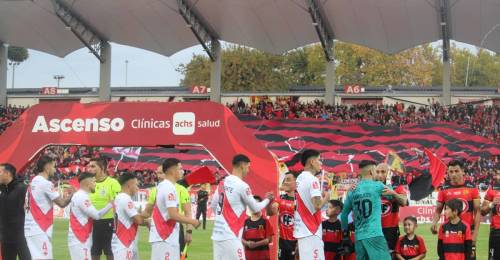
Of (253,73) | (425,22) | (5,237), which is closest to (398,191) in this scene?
(5,237)

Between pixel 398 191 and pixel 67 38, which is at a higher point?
pixel 67 38

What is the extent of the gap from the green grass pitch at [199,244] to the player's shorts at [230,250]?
24.5 ft

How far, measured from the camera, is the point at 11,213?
39.1 ft

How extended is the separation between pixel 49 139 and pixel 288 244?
6.78 meters

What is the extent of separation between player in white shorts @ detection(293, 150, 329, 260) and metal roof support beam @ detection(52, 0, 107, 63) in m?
32.6

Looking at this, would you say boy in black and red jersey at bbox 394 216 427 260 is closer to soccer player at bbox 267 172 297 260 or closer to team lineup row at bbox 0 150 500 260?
team lineup row at bbox 0 150 500 260

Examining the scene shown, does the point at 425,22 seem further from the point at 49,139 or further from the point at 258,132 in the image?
the point at 49,139

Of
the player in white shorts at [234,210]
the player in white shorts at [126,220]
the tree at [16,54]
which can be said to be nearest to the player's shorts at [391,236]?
the player in white shorts at [234,210]

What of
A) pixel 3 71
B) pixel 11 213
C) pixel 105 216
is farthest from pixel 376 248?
pixel 3 71

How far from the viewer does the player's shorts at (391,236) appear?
11.8m

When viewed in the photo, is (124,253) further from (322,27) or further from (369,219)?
(322,27)

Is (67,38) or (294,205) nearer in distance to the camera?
(294,205)

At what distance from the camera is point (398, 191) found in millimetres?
11617

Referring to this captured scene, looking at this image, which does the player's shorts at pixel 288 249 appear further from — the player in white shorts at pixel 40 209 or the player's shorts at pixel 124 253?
the player in white shorts at pixel 40 209
